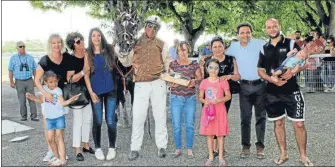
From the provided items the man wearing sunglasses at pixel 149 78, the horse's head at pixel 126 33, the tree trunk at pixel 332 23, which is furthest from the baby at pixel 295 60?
the tree trunk at pixel 332 23

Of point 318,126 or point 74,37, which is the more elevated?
point 74,37

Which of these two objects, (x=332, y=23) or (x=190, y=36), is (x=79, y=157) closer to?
(x=332, y=23)

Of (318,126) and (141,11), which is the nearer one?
(318,126)

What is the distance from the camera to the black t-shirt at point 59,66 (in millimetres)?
5273

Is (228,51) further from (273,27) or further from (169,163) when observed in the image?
(169,163)

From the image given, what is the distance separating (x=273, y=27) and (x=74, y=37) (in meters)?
2.71

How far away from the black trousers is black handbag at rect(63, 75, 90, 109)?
2176 millimetres

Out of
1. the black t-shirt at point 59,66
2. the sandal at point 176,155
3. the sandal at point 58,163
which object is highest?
the black t-shirt at point 59,66

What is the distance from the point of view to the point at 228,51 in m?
5.59

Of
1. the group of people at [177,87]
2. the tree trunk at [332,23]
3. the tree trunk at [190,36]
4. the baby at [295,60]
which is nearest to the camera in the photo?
the baby at [295,60]

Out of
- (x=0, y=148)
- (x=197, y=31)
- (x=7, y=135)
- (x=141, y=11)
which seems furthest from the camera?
(x=197, y=31)

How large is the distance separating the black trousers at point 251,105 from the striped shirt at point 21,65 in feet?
18.7

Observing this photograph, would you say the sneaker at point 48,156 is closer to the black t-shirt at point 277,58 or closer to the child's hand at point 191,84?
the child's hand at point 191,84

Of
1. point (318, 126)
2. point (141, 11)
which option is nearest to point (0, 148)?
point (318, 126)
